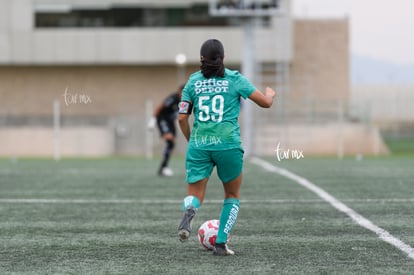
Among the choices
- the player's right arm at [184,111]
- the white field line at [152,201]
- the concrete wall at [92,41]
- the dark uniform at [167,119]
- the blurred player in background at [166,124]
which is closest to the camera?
the player's right arm at [184,111]

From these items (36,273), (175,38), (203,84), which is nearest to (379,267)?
(203,84)

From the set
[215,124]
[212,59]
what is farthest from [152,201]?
[212,59]

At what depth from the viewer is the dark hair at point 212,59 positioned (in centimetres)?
698

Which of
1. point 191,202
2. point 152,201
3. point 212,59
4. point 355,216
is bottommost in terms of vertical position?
point 152,201

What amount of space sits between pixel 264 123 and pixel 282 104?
106 cm

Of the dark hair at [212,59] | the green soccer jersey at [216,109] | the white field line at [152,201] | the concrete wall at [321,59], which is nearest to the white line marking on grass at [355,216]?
the white field line at [152,201]

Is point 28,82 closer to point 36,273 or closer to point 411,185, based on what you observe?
point 411,185

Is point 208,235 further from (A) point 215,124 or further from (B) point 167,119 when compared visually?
(B) point 167,119

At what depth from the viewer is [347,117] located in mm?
36750

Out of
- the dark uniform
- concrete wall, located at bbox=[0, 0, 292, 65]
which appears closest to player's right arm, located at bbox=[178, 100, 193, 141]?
the dark uniform

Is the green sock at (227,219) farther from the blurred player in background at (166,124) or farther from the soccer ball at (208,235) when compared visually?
the blurred player in background at (166,124)

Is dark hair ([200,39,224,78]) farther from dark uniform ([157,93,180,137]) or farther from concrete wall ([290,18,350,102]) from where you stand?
concrete wall ([290,18,350,102])

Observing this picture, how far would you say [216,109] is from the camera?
23.1 feet

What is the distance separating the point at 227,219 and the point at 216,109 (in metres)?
0.89
